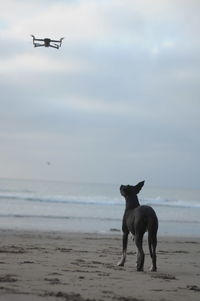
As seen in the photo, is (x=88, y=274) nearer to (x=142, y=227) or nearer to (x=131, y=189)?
(x=142, y=227)

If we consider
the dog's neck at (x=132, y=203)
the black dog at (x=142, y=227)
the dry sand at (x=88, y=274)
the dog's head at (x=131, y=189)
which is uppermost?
the dog's head at (x=131, y=189)

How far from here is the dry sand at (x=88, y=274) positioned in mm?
7184

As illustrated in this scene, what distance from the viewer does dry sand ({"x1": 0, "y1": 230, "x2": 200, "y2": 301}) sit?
7184mm

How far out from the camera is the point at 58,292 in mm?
7074

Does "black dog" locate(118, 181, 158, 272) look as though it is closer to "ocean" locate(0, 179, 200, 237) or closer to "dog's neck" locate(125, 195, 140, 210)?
"dog's neck" locate(125, 195, 140, 210)

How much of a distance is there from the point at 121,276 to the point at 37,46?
866cm

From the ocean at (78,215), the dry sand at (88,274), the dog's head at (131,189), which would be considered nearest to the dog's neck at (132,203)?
the dog's head at (131,189)

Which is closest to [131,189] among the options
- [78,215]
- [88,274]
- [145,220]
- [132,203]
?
[132,203]

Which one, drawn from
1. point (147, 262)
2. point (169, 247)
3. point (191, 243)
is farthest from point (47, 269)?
point (191, 243)

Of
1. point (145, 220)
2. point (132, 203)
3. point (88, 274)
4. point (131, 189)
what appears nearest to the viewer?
point (88, 274)

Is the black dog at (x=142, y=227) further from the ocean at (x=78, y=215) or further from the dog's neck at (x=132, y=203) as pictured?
the ocean at (x=78, y=215)

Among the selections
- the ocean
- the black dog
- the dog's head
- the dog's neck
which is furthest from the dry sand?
the ocean

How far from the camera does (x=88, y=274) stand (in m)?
9.15

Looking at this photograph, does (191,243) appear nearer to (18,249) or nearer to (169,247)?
(169,247)
